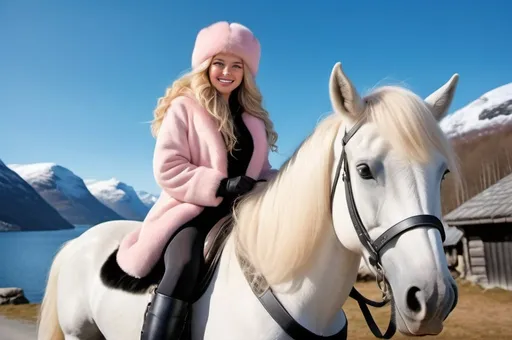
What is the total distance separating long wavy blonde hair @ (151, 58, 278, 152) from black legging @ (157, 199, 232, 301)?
490mm

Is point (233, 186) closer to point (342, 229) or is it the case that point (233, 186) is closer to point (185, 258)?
point (185, 258)

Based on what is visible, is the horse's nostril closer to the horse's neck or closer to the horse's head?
the horse's head

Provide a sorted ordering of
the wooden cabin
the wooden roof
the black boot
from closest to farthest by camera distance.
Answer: the black boot → the wooden roof → the wooden cabin

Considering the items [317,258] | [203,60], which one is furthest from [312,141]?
[203,60]

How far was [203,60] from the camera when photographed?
2.51 meters

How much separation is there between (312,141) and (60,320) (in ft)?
8.51

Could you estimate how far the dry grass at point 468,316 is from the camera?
786 centimetres

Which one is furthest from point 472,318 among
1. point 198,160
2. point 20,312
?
point 20,312

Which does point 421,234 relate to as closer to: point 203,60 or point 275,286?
point 275,286

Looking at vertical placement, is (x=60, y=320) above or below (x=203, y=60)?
below

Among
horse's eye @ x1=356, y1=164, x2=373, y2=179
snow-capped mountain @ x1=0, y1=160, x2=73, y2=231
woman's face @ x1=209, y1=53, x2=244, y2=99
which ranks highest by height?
woman's face @ x1=209, y1=53, x2=244, y2=99

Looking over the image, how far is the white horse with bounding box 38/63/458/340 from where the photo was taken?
53.7 inches

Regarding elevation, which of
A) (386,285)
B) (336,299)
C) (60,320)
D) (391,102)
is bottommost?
(60,320)

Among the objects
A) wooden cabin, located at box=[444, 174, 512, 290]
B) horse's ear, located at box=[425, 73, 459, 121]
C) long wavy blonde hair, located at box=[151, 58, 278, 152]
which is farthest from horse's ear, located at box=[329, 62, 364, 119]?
wooden cabin, located at box=[444, 174, 512, 290]
